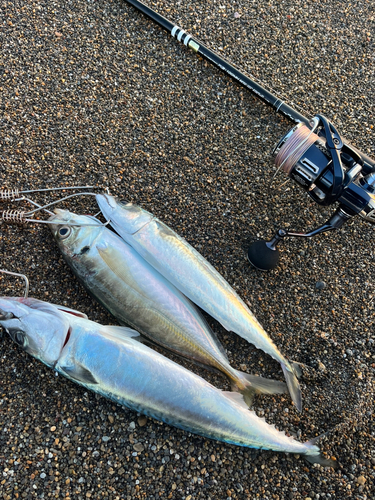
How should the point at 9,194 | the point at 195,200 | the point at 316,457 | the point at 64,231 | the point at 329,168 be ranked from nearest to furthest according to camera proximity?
the point at 329,168 < the point at 316,457 < the point at 64,231 < the point at 9,194 < the point at 195,200

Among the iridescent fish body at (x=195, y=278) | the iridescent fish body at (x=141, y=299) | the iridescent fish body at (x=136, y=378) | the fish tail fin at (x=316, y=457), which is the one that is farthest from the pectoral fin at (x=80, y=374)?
the fish tail fin at (x=316, y=457)

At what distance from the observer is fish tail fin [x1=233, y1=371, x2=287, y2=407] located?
2.22 m

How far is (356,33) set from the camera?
305 cm

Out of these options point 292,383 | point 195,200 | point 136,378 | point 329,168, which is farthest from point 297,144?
point 136,378

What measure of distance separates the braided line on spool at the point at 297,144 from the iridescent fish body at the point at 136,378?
5.03 feet

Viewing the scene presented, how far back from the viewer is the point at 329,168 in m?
1.99

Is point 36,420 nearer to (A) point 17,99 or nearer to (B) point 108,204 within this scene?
(B) point 108,204

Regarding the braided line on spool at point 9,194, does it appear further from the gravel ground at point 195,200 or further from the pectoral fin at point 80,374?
the pectoral fin at point 80,374

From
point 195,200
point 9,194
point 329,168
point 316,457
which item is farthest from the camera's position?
point 195,200

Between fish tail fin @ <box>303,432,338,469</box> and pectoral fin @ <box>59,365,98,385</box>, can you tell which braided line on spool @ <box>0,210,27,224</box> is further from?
fish tail fin @ <box>303,432,338,469</box>

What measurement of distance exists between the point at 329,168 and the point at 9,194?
2.29 metres

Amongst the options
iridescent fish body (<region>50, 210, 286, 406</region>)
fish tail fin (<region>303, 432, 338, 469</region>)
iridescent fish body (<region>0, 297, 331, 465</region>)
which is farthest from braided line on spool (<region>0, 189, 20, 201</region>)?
fish tail fin (<region>303, 432, 338, 469</region>)

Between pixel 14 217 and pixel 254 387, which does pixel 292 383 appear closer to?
pixel 254 387

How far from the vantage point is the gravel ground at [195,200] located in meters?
2.15
